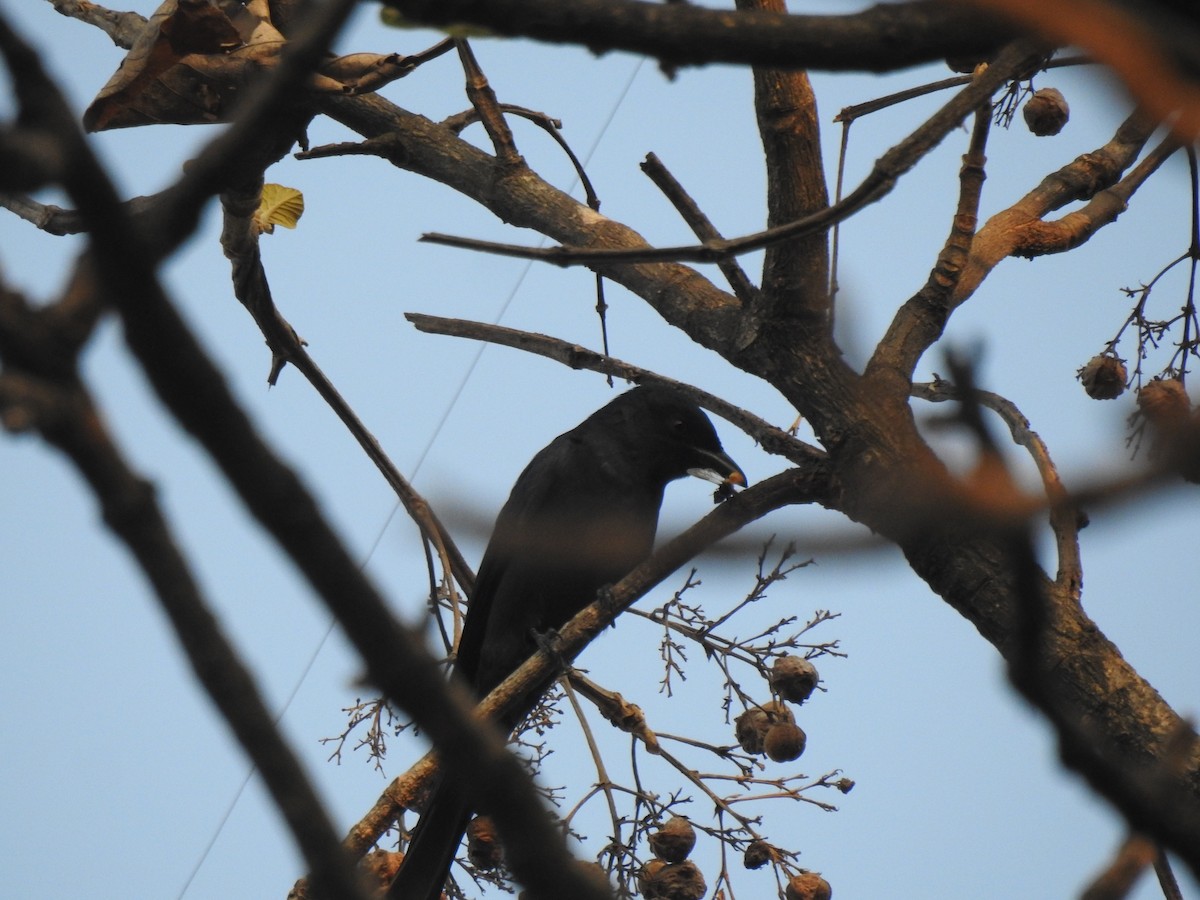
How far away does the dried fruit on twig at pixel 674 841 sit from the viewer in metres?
2.05

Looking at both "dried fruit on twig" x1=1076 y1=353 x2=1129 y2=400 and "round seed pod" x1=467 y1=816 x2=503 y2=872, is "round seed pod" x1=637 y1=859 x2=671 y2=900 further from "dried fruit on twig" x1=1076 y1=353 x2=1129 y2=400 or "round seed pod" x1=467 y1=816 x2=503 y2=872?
"dried fruit on twig" x1=1076 y1=353 x2=1129 y2=400

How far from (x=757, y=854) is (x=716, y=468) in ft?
4.49

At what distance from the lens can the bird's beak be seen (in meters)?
3.32

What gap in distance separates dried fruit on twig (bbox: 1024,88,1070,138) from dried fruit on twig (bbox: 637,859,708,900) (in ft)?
5.12

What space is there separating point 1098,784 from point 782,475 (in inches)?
44.1

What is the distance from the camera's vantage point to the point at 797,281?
1758 mm

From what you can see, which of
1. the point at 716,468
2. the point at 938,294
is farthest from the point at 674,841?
the point at 716,468

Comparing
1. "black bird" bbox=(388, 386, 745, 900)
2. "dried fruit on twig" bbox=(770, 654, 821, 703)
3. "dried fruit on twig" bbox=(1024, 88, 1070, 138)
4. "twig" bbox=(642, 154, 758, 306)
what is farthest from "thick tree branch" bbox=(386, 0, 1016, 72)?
"black bird" bbox=(388, 386, 745, 900)

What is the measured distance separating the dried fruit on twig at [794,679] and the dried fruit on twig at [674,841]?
29 centimetres

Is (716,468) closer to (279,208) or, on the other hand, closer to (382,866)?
(279,208)

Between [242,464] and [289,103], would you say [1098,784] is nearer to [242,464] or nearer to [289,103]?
[242,464]

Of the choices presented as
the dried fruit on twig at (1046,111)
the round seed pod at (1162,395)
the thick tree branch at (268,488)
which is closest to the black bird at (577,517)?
the dried fruit on twig at (1046,111)

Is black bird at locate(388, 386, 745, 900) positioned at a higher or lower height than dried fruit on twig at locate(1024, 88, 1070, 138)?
higher

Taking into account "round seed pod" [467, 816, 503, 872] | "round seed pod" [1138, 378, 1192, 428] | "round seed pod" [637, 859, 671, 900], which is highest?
"round seed pod" [467, 816, 503, 872]
